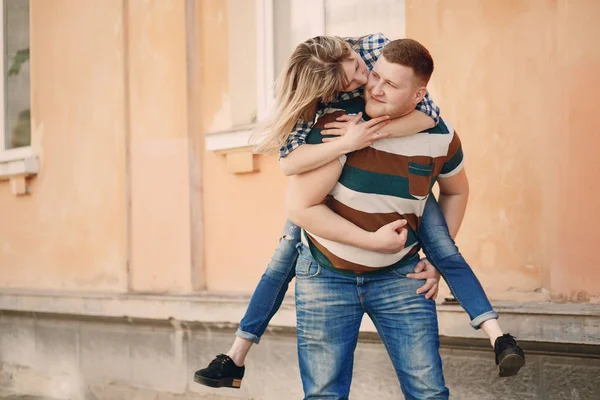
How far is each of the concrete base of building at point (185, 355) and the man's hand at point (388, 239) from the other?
150cm

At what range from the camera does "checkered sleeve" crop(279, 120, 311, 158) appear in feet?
Answer: 9.51

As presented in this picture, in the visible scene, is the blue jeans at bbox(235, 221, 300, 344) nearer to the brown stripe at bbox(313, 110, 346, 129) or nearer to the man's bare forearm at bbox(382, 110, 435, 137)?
the brown stripe at bbox(313, 110, 346, 129)

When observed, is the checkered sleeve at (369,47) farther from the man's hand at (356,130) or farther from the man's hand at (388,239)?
the man's hand at (388,239)

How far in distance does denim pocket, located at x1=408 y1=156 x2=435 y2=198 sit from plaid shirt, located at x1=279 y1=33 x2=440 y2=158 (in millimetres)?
165

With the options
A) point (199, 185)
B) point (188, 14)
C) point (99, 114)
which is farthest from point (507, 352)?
point (99, 114)

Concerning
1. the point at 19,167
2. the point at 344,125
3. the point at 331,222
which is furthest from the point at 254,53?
the point at 331,222

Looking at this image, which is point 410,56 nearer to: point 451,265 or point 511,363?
point 451,265

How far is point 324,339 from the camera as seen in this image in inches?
116

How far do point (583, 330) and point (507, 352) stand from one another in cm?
135

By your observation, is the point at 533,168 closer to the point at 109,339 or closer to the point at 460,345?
the point at 460,345

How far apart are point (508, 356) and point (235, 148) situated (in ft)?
11.3

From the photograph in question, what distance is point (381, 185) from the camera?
283 cm

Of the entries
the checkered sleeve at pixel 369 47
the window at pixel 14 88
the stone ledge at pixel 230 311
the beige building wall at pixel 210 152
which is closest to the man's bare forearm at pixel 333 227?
the checkered sleeve at pixel 369 47

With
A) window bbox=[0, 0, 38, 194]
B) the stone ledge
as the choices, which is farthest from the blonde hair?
window bbox=[0, 0, 38, 194]
